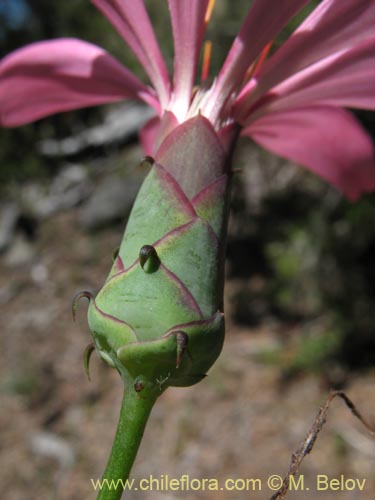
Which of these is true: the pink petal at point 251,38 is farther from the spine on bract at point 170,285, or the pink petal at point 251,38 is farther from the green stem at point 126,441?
the green stem at point 126,441

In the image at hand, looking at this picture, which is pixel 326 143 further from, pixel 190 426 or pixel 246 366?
pixel 246 366

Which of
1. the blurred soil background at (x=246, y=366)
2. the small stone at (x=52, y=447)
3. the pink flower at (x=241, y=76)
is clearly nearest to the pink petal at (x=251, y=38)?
the pink flower at (x=241, y=76)

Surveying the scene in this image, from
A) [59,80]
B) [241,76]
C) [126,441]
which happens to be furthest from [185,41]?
[126,441]

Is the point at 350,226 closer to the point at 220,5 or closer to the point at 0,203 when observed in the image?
the point at 220,5

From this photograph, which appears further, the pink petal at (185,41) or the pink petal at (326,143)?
the pink petal at (326,143)

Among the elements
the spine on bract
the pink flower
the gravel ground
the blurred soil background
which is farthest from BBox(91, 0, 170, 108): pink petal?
the gravel ground

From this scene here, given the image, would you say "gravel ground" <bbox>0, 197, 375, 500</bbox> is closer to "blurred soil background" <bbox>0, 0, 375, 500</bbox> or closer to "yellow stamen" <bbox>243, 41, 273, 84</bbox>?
"blurred soil background" <bbox>0, 0, 375, 500</bbox>
